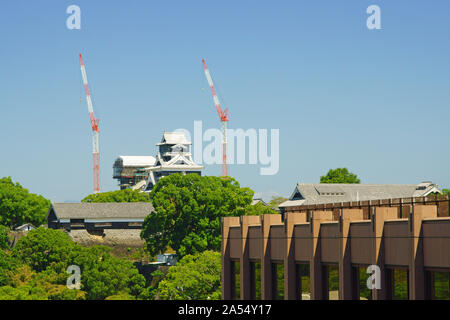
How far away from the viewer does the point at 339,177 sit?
154 metres

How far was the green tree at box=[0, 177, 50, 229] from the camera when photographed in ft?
493

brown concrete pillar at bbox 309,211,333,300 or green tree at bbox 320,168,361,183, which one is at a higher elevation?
green tree at bbox 320,168,361,183

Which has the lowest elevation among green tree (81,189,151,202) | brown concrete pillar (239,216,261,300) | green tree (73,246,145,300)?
green tree (73,246,145,300)

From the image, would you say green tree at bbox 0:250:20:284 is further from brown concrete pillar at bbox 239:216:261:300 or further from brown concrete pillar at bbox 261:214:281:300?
brown concrete pillar at bbox 261:214:281:300

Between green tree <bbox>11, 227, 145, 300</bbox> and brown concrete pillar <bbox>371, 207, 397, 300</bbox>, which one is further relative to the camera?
green tree <bbox>11, 227, 145, 300</bbox>

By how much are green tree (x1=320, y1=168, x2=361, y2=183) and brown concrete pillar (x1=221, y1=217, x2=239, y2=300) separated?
10405 cm

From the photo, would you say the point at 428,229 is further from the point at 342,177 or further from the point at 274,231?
the point at 342,177

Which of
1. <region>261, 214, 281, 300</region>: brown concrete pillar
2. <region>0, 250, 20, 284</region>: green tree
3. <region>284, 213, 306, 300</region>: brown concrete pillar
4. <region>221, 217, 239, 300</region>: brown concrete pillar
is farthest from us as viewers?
<region>0, 250, 20, 284</region>: green tree

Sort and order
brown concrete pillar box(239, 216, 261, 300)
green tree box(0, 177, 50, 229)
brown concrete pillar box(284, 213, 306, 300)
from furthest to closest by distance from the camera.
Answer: green tree box(0, 177, 50, 229)
brown concrete pillar box(239, 216, 261, 300)
brown concrete pillar box(284, 213, 306, 300)

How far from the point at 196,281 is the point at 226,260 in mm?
30697

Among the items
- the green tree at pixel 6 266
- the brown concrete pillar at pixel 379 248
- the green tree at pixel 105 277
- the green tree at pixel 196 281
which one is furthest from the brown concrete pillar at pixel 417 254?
the green tree at pixel 6 266

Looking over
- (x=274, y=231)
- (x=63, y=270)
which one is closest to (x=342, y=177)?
(x=63, y=270)

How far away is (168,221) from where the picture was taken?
110688 mm

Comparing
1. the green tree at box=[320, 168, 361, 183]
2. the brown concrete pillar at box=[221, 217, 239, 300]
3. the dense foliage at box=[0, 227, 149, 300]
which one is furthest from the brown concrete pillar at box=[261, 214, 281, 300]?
the green tree at box=[320, 168, 361, 183]
